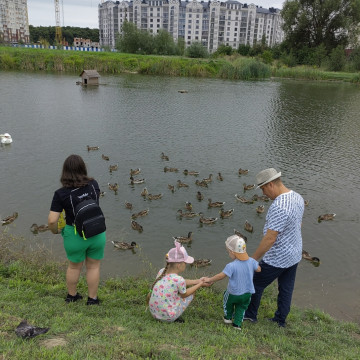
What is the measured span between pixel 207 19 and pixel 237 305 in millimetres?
162816

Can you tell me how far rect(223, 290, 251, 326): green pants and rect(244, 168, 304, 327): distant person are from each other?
1.14 feet

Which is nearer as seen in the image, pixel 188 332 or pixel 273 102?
pixel 188 332

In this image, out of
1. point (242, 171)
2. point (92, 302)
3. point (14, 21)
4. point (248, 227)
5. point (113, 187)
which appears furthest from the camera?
point (14, 21)

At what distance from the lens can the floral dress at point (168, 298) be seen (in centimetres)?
536

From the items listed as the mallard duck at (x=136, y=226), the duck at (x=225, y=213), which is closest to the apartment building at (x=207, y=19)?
the duck at (x=225, y=213)

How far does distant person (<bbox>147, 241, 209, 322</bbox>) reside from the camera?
532 cm

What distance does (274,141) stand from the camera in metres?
21.2

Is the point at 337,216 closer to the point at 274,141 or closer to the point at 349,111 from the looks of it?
the point at 274,141

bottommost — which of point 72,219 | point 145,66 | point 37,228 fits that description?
point 37,228

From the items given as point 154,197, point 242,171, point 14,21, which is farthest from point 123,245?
point 14,21

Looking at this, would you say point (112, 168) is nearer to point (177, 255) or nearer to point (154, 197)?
point (154, 197)

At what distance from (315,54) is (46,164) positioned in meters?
70.9

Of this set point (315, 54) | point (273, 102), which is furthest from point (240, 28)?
point (273, 102)

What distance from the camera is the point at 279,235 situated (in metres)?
5.33
